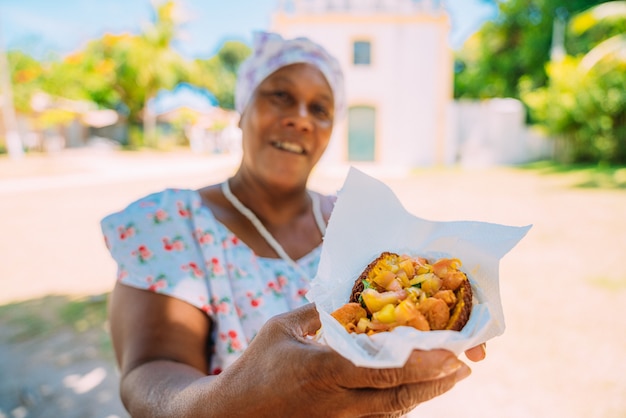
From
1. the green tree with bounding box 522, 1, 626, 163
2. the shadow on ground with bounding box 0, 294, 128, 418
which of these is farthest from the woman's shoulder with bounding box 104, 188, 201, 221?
the green tree with bounding box 522, 1, 626, 163

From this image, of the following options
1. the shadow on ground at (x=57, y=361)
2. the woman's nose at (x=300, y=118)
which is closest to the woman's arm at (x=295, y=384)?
Result: the woman's nose at (x=300, y=118)

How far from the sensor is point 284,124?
2021mm

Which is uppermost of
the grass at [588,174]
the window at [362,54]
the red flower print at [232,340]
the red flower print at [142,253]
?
the window at [362,54]

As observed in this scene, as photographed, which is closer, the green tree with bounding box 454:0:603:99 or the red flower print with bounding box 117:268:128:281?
the red flower print with bounding box 117:268:128:281

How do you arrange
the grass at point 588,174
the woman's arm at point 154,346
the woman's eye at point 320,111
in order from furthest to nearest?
the grass at point 588,174
the woman's eye at point 320,111
the woman's arm at point 154,346

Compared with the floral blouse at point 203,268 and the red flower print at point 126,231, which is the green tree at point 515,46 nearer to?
the floral blouse at point 203,268

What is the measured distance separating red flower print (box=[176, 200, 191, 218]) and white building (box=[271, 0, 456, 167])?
16.9 meters

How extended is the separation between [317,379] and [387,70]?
18.8 meters

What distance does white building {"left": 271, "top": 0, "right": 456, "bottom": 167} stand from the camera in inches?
709

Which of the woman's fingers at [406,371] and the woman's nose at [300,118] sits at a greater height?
the woman's nose at [300,118]

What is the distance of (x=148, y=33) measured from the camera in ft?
105

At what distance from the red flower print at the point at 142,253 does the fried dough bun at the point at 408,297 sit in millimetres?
845

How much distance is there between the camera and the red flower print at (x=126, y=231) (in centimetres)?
170

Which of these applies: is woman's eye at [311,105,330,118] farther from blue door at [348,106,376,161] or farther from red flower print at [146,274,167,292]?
blue door at [348,106,376,161]
